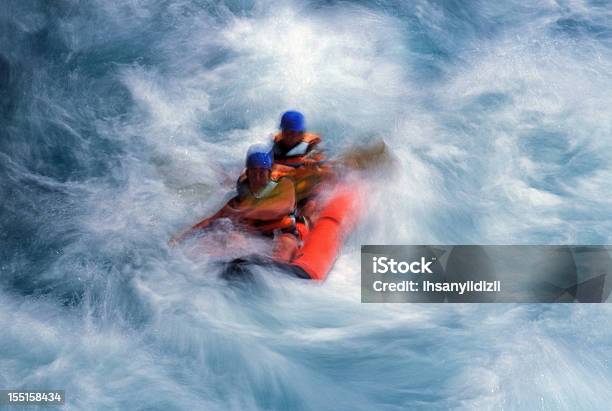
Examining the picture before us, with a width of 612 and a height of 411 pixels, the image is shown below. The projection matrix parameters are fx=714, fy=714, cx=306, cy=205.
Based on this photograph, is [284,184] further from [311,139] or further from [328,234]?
[311,139]

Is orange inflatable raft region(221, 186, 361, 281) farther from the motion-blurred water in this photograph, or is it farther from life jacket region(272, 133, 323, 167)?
life jacket region(272, 133, 323, 167)

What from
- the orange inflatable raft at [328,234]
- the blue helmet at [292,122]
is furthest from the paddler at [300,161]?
the orange inflatable raft at [328,234]

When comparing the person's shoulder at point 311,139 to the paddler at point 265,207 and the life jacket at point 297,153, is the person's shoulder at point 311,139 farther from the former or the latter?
the paddler at point 265,207

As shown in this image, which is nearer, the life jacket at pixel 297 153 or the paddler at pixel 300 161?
the paddler at pixel 300 161

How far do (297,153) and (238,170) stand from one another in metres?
0.87

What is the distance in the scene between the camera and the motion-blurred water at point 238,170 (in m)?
5.23

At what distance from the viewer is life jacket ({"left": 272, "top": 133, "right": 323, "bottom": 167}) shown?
252 inches

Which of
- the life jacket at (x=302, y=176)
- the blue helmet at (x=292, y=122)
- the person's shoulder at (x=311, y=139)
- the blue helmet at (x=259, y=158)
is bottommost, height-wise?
the blue helmet at (x=259, y=158)

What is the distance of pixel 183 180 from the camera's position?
680 cm

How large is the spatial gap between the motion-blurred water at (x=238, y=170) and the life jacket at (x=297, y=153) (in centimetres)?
61

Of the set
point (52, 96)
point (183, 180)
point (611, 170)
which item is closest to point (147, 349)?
point (183, 180)

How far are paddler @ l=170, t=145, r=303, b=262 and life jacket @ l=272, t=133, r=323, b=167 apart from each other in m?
0.55

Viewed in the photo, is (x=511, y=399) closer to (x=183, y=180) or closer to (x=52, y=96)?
(x=183, y=180)

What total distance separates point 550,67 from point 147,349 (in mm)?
5575
